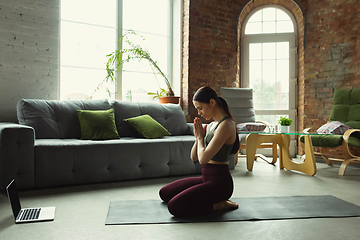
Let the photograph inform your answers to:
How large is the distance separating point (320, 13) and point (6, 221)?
18.1ft

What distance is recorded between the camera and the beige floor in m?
1.76

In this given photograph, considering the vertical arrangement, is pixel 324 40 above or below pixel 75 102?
above

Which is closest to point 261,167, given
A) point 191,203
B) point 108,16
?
point 191,203

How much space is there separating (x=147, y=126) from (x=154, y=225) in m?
1.95

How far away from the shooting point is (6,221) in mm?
1983

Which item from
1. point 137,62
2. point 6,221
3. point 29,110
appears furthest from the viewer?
point 137,62

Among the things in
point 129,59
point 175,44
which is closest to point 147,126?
point 129,59

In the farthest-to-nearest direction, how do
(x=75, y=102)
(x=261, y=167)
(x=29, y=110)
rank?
1. (x=261, y=167)
2. (x=75, y=102)
3. (x=29, y=110)

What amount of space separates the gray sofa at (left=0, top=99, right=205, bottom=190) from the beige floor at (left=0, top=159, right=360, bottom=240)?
13 centimetres

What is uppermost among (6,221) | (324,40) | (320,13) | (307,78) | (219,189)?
(320,13)

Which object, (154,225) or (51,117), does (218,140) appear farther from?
(51,117)

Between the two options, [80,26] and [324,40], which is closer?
[80,26]

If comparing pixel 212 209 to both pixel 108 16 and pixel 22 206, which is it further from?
pixel 108 16

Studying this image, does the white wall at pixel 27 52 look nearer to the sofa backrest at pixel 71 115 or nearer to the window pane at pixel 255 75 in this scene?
the sofa backrest at pixel 71 115
